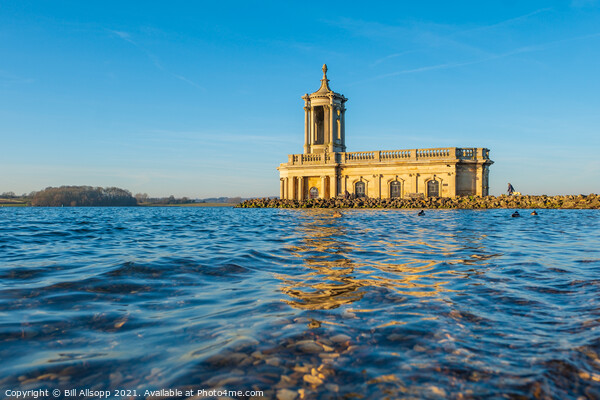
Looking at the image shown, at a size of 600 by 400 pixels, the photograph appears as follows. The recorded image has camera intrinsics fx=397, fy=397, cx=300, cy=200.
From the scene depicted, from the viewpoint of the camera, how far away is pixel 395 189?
47.7m

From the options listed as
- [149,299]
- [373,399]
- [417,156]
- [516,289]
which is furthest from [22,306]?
[417,156]

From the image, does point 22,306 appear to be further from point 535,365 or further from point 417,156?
Result: point 417,156

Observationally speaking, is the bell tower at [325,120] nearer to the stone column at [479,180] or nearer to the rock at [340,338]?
the stone column at [479,180]

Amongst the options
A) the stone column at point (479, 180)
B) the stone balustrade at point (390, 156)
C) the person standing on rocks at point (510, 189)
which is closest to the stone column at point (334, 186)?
the stone balustrade at point (390, 156)

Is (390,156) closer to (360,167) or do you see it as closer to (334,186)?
(360,167)

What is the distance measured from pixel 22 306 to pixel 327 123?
50416 mm

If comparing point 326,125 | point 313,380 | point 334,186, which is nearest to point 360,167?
point 334,186

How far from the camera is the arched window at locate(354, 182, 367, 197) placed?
49281 millimetres

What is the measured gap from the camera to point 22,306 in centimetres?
486

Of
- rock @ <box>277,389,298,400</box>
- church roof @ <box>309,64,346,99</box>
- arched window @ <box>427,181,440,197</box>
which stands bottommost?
rock @ <box>277,389,298,400</box>

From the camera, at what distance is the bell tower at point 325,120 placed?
5284cm

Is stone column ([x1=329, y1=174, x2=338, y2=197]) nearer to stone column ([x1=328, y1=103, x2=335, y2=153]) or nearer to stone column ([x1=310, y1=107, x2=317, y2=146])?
stone column ([x1=328, y1=103, x2=335, y2=153])

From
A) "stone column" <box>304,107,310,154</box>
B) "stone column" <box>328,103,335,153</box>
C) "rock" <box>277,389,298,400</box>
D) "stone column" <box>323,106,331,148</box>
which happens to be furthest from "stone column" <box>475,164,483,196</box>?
"rock" <box>277,389,298,400</box>

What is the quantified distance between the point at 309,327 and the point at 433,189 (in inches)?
1740
